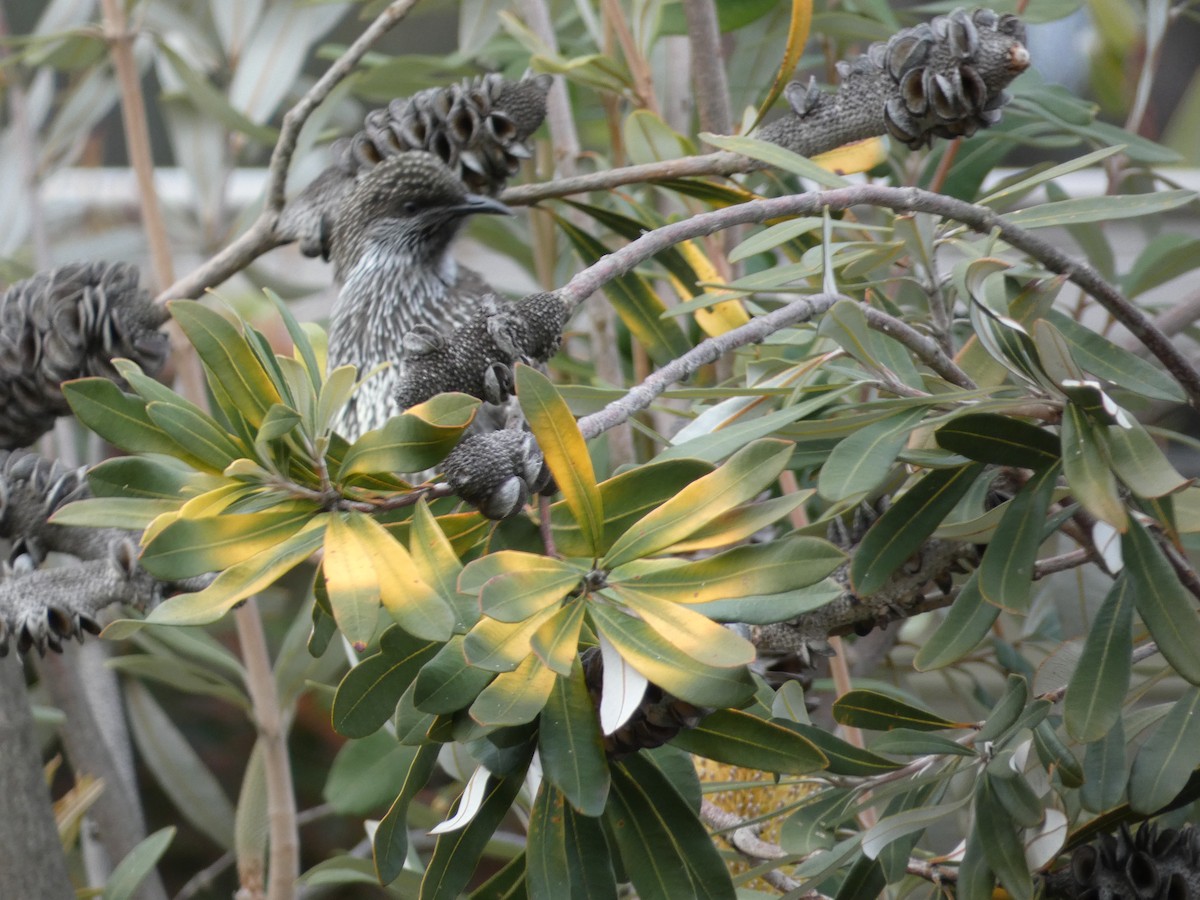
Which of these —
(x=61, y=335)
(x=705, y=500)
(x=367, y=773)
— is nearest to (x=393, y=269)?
(x=61, y=335)

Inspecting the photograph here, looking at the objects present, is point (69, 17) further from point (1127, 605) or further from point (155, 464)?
point (1127, 605)

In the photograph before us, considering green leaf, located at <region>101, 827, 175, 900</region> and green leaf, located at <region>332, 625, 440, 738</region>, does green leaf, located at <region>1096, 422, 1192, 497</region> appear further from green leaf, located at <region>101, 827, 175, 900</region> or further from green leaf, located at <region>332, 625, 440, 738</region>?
green leaf, located at <region>101, 827, 175, 900</region>

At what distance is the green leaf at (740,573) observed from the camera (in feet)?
1.29

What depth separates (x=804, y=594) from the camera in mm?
409

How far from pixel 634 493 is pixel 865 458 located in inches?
3.7

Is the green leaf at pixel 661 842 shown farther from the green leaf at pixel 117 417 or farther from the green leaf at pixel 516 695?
the green leaf at pixel 117 417

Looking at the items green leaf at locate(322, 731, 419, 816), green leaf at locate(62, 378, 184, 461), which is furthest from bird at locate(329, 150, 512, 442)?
green leaf at locate(62, 378, 184, 461)

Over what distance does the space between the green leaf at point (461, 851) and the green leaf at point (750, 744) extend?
0.29 ft

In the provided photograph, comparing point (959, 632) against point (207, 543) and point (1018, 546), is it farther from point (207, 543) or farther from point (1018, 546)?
point (207, 543)

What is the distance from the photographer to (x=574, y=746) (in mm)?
427

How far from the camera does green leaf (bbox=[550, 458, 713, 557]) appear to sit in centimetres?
44

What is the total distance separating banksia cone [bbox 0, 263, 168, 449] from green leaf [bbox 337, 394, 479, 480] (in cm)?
40

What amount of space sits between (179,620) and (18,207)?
1.27 m

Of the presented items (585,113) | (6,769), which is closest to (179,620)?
(6,769)
